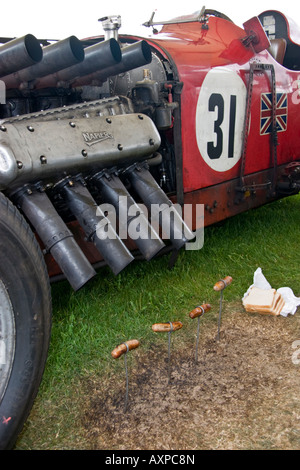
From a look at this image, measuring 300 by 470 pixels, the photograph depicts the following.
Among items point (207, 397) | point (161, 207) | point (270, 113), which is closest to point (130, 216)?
point (161, 207)

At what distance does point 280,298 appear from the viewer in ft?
8.63

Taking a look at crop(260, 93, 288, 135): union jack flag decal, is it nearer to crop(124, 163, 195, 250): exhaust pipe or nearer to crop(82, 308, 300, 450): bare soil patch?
crop(124, 163, 195, 250): exhaust pipe

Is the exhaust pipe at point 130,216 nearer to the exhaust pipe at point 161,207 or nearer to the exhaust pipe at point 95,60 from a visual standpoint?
the exhaust pipe at point 161,207

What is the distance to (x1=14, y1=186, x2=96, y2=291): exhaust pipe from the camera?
5.98ft

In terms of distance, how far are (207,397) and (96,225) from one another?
2.62 feet

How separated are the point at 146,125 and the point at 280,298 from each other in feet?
3.80

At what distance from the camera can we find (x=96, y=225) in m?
1.97

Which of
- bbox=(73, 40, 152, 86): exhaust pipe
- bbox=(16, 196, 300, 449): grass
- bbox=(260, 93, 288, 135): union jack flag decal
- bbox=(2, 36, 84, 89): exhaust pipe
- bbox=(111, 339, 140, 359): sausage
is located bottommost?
bbox=(16, 196, 300, 449): grass

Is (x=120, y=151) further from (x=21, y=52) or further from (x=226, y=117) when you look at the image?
(x=226, y=117)

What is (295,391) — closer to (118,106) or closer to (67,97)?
(118,106)

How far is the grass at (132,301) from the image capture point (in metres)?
1.87

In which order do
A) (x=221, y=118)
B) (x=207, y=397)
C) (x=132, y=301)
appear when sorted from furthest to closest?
(x=221, y=118) < (x=132, y=301) < (x=207, y=397)

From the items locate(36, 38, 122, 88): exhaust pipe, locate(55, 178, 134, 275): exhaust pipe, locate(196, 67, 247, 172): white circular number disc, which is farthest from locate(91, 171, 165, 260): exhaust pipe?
locate(196, 67, 247, 172): white circular number disc

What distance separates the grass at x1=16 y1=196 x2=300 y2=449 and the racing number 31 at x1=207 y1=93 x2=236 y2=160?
708 mm
